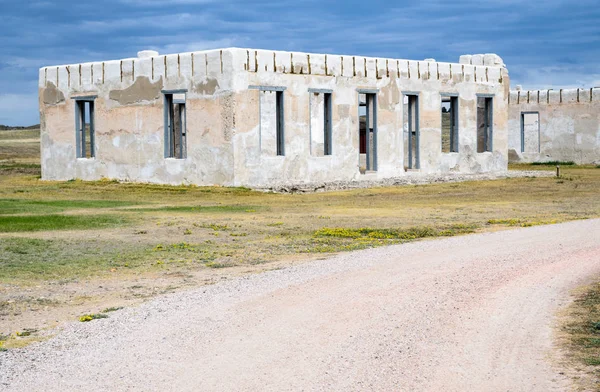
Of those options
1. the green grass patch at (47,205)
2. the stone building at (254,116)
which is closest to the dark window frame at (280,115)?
the stone building at (254,116)

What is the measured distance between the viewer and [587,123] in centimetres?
4428

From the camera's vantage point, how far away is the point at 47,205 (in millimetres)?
22891

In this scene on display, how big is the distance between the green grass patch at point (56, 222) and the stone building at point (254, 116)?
302 inches

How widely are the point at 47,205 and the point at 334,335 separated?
1650 centimetres

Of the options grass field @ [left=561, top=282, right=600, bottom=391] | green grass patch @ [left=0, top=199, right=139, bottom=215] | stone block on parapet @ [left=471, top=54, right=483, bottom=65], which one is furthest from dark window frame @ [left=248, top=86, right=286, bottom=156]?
grass field @ [left=561, top=282, right=600, bottom=391]

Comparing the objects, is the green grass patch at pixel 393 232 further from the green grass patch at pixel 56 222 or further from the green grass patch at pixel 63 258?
the green grass patch at pixel 56 222

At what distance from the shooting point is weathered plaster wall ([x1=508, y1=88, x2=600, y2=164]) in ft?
145

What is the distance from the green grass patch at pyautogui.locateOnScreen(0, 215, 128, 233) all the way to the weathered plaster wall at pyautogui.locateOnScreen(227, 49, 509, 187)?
7.69 m

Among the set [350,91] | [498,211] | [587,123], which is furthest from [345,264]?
[587,123]

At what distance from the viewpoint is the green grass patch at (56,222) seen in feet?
57.3

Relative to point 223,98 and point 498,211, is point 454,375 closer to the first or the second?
point 498,211

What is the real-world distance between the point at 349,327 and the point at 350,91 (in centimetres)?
2223

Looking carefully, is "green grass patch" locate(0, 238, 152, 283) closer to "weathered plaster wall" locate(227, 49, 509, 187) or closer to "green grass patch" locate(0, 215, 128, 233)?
"green grass patch" locate(0, 215, 128, 233)

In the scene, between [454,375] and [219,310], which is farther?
[219,310]
